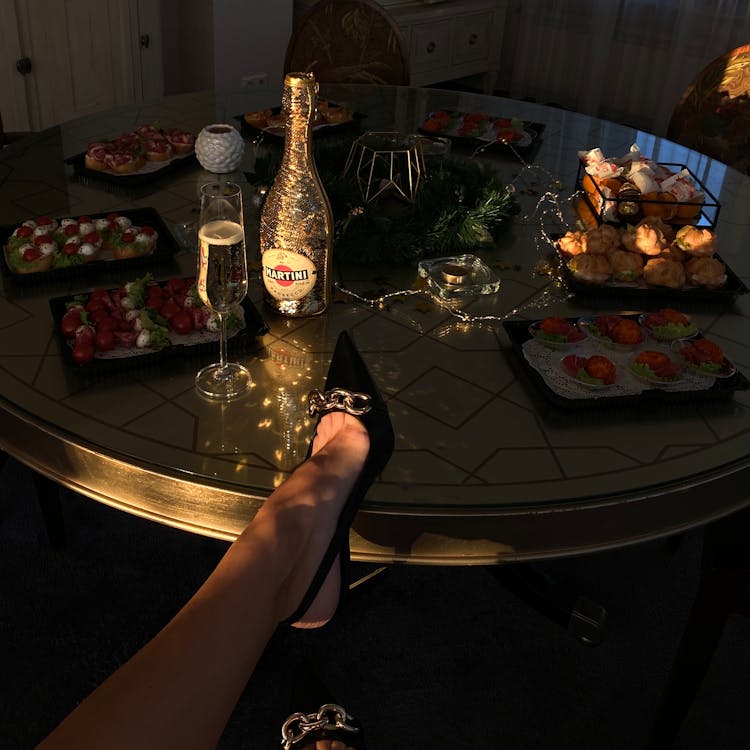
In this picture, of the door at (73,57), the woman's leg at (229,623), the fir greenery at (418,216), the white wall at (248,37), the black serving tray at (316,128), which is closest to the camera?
the woman's leg at (229,623)

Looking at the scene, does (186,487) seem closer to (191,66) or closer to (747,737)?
(747,737)

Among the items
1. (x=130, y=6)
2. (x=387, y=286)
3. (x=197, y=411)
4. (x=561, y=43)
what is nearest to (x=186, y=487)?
(x=197, y=411)

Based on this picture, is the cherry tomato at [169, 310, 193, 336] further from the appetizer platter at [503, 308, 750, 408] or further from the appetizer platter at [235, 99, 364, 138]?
the appetizer platter at [235, 99, 364, 138]

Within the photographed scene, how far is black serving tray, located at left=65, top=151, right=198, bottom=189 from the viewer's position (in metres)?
1.72

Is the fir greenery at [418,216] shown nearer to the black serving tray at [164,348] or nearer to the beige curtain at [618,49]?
the black serving tray at [164,348]

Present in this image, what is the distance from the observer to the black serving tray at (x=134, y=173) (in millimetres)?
1724

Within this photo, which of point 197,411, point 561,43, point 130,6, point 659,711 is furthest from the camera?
point 561,43

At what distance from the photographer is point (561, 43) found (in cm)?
457

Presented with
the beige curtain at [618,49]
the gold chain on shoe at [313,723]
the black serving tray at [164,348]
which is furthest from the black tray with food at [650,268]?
the beige curtain at [618,49]

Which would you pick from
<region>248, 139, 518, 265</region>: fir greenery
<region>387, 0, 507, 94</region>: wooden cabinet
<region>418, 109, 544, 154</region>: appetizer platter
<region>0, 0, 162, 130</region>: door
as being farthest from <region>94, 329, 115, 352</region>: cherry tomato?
<region>387, 0, 507, 94</region>: wooden cabinet

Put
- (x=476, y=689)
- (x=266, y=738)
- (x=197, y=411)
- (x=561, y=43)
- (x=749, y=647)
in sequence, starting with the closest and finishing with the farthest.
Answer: (x=197, y=411) < (x=266, y=738) < (x=476, y=689) < (x=749, y=647) < (x=561, y=43)

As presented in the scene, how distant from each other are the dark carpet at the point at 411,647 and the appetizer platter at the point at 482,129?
0.96 m

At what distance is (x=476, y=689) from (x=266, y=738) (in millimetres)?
400

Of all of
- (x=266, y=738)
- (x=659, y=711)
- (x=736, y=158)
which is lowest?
(x=266, y=738)
